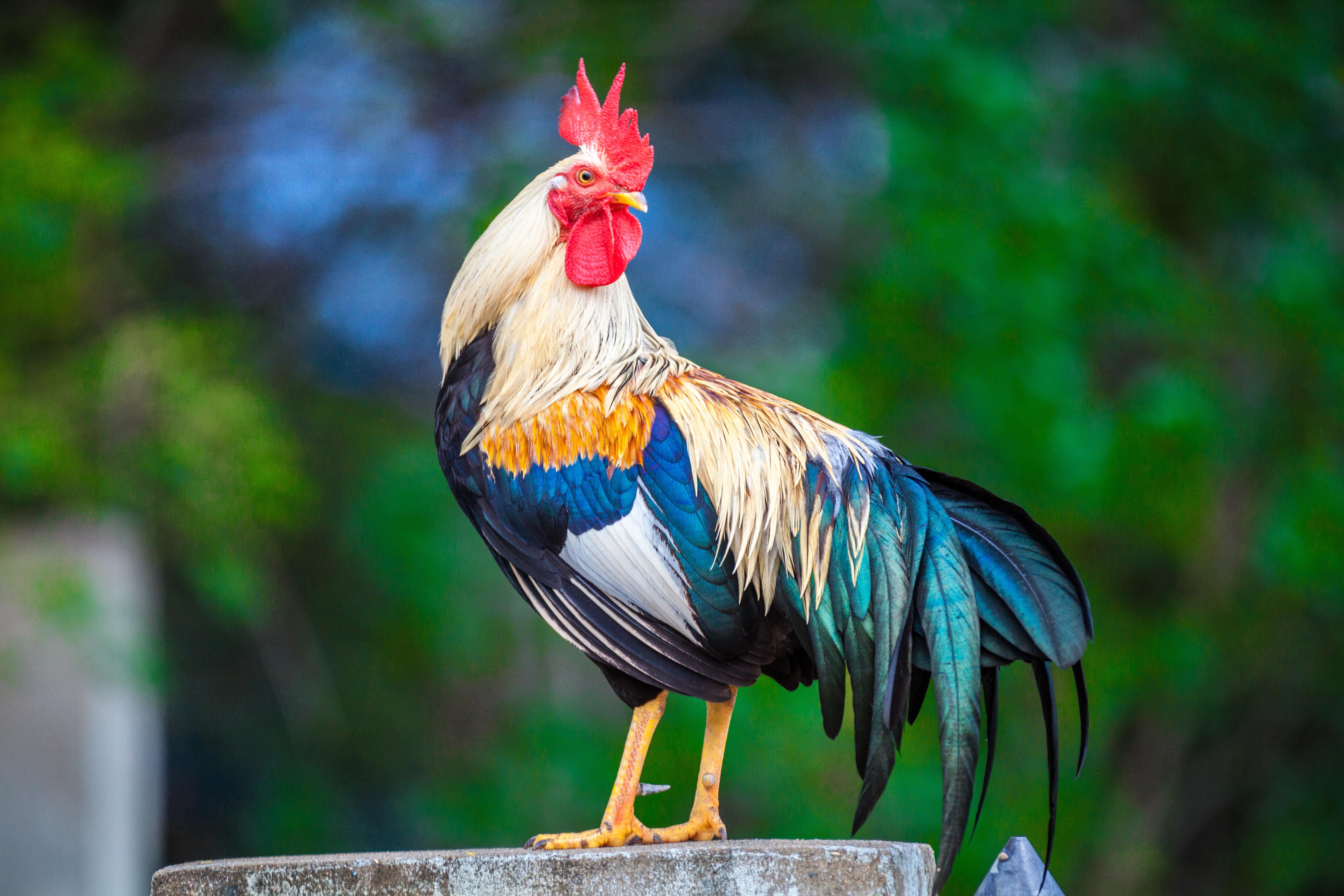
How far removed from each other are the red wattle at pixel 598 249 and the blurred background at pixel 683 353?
4007 millimetres

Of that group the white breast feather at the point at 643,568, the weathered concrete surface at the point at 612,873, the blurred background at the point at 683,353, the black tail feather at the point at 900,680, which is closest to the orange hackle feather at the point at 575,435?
the white breast feather at the point at 643,568

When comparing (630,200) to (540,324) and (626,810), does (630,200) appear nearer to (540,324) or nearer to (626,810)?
(540,324)

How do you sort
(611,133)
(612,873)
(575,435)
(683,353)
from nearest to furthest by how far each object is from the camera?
1. (612,873)
2. (575,435)
3. (611,133)
4. (683,353)

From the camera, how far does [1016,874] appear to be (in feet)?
8.81

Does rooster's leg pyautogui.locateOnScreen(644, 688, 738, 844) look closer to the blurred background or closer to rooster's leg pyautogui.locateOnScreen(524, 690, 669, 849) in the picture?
rooster's leg pyautogui.locateOnScreen(524, 690, 669, 849)

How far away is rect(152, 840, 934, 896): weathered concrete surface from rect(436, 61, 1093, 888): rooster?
145 mm

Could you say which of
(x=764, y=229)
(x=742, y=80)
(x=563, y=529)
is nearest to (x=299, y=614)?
(x=764, y=229)

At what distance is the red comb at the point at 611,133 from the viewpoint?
2.98m

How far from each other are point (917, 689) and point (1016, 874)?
437 millimetres

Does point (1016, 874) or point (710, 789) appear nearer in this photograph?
point (1016, 874)

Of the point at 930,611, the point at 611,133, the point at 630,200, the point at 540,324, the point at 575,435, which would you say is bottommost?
the point at 930,611

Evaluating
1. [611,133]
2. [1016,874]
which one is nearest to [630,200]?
[611,133]

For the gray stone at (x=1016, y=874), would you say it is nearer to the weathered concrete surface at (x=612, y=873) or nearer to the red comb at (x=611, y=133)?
the weathered concrete surface at (x=612, y=873)

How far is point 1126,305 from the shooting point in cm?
702
